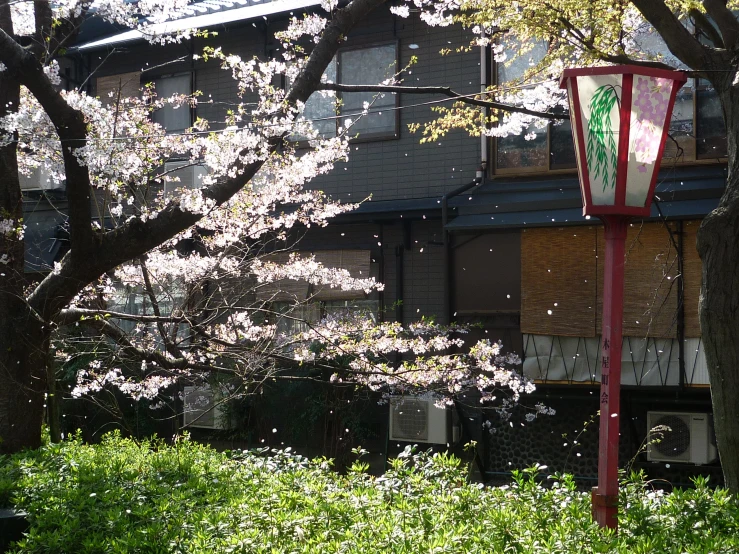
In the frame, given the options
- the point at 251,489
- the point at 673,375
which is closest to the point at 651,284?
the point at 673,375

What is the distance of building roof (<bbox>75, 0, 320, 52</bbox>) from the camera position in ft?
48.4

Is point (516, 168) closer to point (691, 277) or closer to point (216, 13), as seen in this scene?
point (691, 277)

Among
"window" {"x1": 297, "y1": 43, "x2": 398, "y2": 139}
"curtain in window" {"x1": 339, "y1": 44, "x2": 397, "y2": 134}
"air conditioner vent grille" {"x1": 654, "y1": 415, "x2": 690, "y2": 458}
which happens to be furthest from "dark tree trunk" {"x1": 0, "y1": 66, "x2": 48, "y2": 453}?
"air conditioner vent grille" {"x1": 654, "y1": 415, "x2": 690, "y2": 458}

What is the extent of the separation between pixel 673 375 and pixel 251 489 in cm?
758

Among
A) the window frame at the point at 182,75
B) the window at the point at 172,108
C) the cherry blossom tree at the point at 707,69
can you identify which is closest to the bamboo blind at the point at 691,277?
the cherry blossom tree at the point at 707,69

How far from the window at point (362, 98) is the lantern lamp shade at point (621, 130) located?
10056 mm

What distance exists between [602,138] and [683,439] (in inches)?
325

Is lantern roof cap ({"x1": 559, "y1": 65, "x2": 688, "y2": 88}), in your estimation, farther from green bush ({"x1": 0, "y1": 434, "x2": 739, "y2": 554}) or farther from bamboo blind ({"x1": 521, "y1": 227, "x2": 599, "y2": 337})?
bamboo blind ({"x1": 521, "y1": 227, "x2": 599, "y2": 337})

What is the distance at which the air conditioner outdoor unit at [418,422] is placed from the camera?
13.1 metres

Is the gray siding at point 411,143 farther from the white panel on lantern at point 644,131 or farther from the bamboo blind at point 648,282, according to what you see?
the white panel on lantern at point 644,131

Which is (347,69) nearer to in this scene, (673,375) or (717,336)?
(673,375)

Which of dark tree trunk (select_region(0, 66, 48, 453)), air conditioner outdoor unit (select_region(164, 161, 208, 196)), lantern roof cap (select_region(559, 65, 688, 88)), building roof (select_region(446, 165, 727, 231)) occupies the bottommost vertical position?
dark tree trunk (select_region(0, 66, 48, 453))

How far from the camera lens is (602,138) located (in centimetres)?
441

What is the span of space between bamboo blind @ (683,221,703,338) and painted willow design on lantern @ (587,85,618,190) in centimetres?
726
